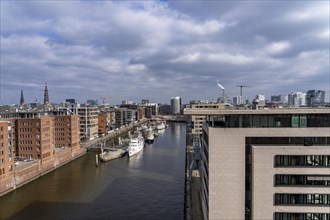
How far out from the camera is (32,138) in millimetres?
63219

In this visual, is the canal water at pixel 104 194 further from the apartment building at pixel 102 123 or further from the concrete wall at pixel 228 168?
the apartment building at pixel 102 123

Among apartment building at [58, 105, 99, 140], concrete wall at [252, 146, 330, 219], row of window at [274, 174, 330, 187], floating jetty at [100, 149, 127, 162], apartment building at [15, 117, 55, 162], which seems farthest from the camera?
apartment building at [58, 105, 99, 140]

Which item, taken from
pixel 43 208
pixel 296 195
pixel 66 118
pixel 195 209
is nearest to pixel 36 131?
pixel 66 118

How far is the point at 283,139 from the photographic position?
81.1 feet

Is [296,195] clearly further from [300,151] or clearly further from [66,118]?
[66,118]

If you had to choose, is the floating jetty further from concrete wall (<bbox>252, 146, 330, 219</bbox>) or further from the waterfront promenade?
concrete wall (<bbox>252, 146, 330, 219</bbox>)

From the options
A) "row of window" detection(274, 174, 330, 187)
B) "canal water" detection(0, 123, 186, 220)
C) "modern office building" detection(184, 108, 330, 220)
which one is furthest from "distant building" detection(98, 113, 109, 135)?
"row of window" detection(274, 174, 330, 187)

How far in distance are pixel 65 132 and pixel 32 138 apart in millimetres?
16963

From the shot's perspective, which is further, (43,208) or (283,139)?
(43,208)

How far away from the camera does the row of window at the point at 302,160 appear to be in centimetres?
2427

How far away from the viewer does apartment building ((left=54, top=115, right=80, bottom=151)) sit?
8000 centimetres

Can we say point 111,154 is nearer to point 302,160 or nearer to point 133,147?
point 133,147

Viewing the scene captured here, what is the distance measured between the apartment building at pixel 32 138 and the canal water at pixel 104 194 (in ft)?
17.8

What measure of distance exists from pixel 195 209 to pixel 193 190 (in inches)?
337
